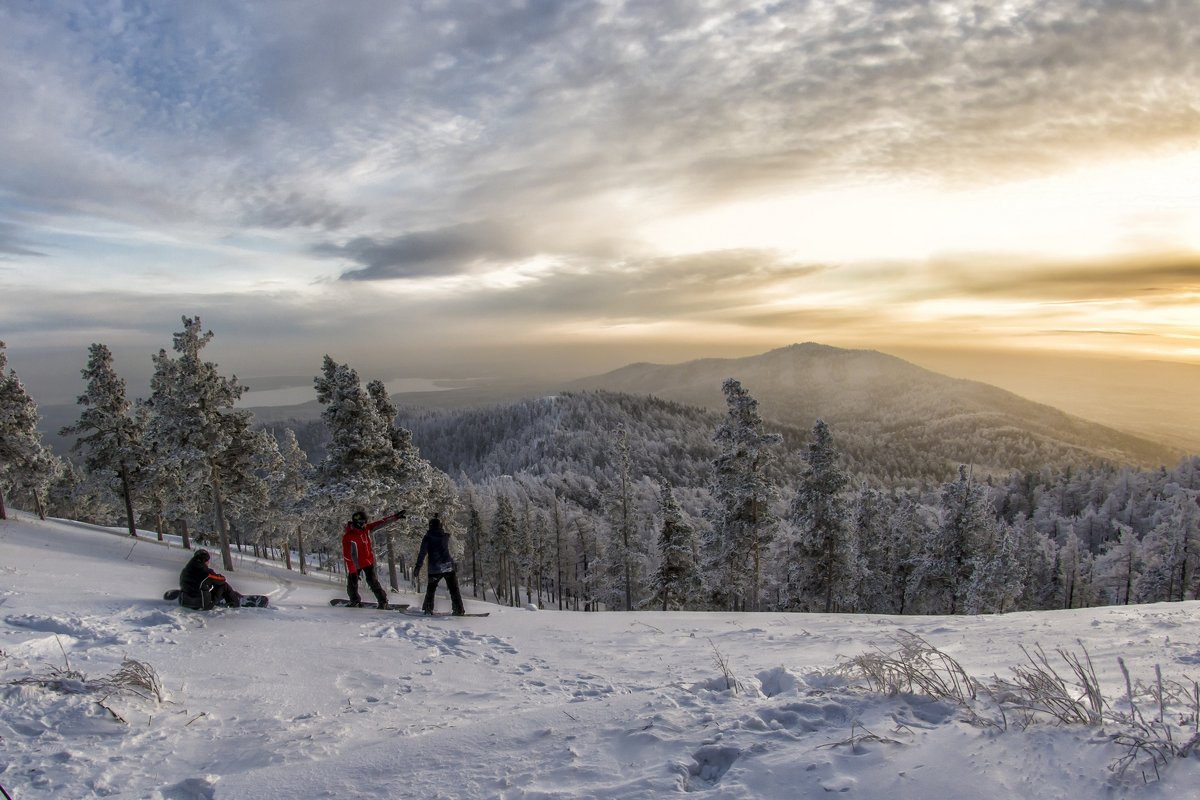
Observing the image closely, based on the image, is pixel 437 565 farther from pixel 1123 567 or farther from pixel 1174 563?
pixel 1123 567

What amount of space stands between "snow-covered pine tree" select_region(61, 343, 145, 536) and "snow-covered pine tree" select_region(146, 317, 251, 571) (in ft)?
35.6

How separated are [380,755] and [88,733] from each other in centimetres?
281

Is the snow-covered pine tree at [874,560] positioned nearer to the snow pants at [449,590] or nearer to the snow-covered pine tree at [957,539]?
the snow-covered pine tree at [957,539]

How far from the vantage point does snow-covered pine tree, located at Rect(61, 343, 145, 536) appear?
109 ft

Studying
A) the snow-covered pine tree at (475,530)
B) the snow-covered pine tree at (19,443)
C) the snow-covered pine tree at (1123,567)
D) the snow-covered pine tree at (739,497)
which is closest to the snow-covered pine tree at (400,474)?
the snow-covered pine tree at (739,497)

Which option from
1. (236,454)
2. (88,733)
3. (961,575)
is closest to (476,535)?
(236,454)

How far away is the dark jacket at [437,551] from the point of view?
13.0 meters

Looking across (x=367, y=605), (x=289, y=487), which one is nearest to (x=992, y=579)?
(x=367, y=605)

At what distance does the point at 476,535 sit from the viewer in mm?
66250

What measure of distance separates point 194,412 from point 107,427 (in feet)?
45.4

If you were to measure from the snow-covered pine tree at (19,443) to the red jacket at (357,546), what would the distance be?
2732cm

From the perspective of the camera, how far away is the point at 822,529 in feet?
105

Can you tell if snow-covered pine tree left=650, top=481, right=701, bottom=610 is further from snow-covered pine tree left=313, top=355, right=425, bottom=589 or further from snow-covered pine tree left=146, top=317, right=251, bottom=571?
snow-covered pine tree left=146, top=317, right=251, bottom=571

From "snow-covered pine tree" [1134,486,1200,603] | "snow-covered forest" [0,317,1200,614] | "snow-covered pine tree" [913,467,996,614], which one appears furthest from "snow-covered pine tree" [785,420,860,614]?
"snow-covered pine tree" [1134,486,1200,603]
